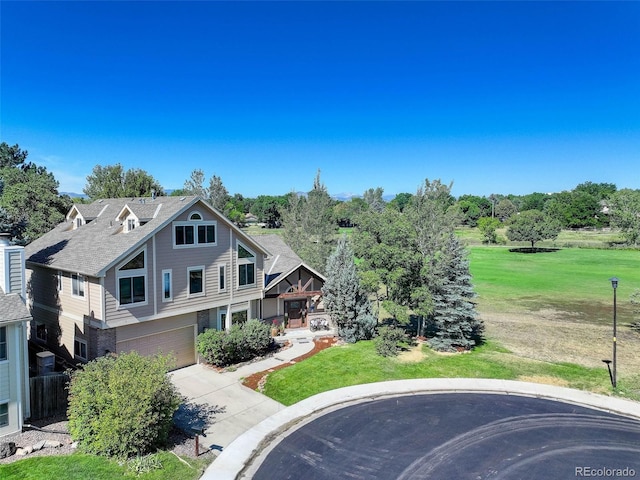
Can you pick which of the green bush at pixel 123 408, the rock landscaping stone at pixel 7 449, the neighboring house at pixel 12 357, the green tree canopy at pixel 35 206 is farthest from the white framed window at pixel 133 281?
the green tree canopy at pixel 35 206

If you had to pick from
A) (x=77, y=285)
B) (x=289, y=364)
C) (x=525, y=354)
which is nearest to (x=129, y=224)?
(x=77, y=285)

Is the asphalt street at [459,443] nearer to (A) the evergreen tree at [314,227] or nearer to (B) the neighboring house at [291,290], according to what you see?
(B) the neighboring house at [291,290]

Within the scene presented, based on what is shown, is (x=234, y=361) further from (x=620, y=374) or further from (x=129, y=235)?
(x=620, y=374)

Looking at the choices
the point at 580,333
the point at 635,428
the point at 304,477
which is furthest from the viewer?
the point at 580,333

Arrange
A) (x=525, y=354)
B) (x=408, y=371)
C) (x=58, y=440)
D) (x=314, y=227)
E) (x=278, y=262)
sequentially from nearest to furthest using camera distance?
(x=58, y=440)
(x=408, y=371)
(x=525, y=354)
(x=278, y=262)
(x=314, y=227)

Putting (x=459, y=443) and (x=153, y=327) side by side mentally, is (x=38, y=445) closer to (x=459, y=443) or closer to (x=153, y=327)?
(x=153, y=327)

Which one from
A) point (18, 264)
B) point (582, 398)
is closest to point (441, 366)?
point (582, 398)
